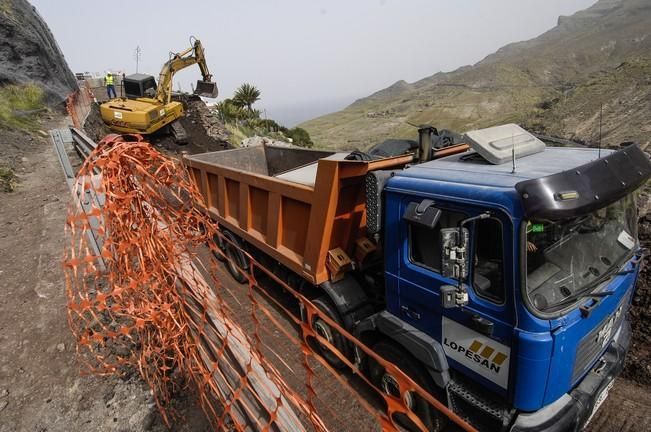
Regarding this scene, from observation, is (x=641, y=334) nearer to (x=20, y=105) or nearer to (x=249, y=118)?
(x=20, y=105)

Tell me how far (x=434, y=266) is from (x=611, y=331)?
1582 millimetres

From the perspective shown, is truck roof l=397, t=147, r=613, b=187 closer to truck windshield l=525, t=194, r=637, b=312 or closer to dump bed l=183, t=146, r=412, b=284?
truck windshield l=525, t=194, r=637, b=312

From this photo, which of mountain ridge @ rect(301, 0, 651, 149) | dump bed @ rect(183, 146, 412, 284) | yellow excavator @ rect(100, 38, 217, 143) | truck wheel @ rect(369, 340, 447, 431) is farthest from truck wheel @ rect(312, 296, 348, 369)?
mountain ridge @ rect(301, 0, 651, 149)

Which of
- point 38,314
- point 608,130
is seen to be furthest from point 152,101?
point 608,130

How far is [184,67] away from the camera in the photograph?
13.4 metres

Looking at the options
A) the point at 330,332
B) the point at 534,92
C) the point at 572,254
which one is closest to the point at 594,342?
the point at 572,254

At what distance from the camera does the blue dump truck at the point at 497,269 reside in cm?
229

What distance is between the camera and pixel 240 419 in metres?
2.30

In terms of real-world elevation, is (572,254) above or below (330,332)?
above

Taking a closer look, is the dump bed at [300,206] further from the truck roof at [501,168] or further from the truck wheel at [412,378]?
the truck wheel at [412,378]

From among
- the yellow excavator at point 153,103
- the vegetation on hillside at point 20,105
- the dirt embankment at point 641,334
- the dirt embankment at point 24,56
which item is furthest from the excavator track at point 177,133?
the dirt embankment at point 641,334

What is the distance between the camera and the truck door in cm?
239

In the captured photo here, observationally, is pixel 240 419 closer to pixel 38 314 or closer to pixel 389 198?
pixel 389 198

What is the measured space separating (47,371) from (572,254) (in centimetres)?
455
